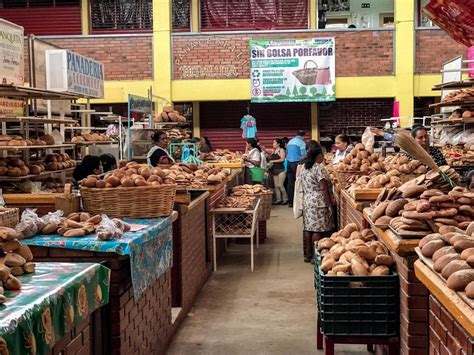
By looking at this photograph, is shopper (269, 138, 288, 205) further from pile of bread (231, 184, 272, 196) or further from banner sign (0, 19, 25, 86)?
banner sign (0, 19, 25, 86)

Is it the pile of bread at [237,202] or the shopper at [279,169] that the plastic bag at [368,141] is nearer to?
the pile of bread at [237,202]

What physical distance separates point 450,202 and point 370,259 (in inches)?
26.4

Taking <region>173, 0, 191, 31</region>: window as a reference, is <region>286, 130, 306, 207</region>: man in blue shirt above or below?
below

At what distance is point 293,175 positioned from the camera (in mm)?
14938

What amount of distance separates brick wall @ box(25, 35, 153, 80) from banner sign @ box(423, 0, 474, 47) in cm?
1144

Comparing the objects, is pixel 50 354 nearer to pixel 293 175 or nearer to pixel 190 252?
pixel 190 252

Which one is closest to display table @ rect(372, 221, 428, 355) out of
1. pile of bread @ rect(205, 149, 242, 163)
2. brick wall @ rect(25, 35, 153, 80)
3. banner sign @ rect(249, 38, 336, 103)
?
pile of bread @ rect(205, 149, 242, 163)

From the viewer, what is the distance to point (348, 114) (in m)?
A: 17.1

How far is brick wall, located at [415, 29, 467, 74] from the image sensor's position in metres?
15.5

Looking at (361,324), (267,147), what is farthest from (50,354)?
(267,147)

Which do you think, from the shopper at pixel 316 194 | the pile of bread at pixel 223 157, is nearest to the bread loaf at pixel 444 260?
the shopper at pixel 316 194

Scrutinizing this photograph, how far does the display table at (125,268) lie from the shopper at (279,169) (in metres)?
11.0

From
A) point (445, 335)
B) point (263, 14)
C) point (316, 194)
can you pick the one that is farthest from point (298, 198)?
point (263, 14)

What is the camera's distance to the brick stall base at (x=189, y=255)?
597 cm
